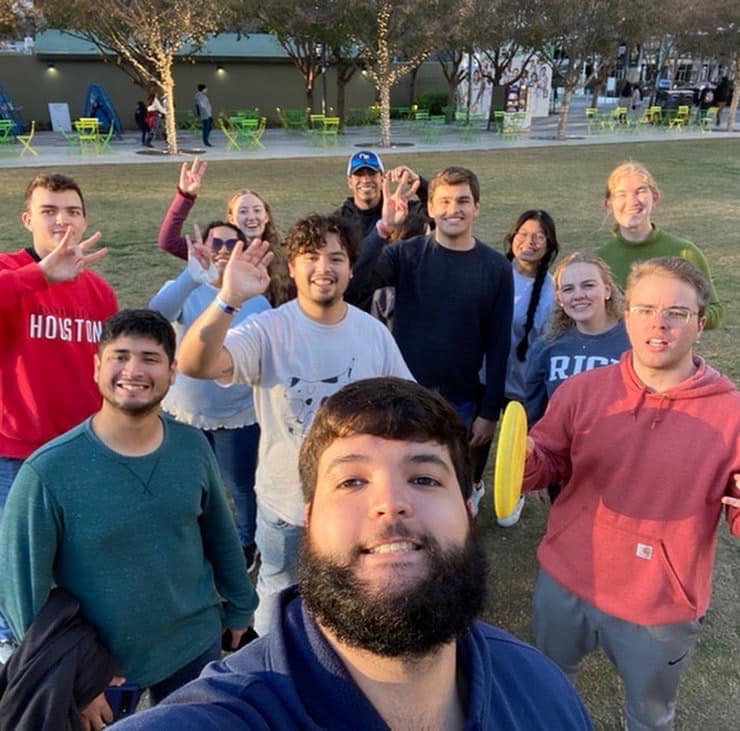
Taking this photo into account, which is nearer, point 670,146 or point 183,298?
point 183,298

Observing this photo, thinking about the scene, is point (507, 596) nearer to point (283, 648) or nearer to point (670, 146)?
point (283, 648)

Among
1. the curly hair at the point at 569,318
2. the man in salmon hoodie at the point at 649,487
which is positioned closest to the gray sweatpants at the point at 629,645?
the man in salmon hoodie at the point at 649,487

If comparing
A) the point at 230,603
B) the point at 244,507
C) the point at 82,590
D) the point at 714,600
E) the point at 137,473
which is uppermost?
the point at 137,473

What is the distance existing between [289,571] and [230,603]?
1.31ft

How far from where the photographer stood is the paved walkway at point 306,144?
21.0 m

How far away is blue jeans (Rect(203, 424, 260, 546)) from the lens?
12.1ft

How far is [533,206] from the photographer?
577 inches

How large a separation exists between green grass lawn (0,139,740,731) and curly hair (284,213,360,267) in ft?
4.08

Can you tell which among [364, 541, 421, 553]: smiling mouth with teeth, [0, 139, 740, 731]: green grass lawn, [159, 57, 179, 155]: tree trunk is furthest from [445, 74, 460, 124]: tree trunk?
[364, 541, 421, 553]: smiling mouth with teeth

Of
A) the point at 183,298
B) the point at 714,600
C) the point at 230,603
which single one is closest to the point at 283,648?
the point at 230,603

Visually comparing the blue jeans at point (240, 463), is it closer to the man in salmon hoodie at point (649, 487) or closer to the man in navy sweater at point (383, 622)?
the man in salmon hoodie at point (649, 487)

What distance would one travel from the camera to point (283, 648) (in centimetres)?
130

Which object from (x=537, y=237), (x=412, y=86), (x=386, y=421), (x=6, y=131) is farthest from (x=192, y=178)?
(x=412, y=86)

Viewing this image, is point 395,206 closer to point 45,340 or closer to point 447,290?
point 447,290
